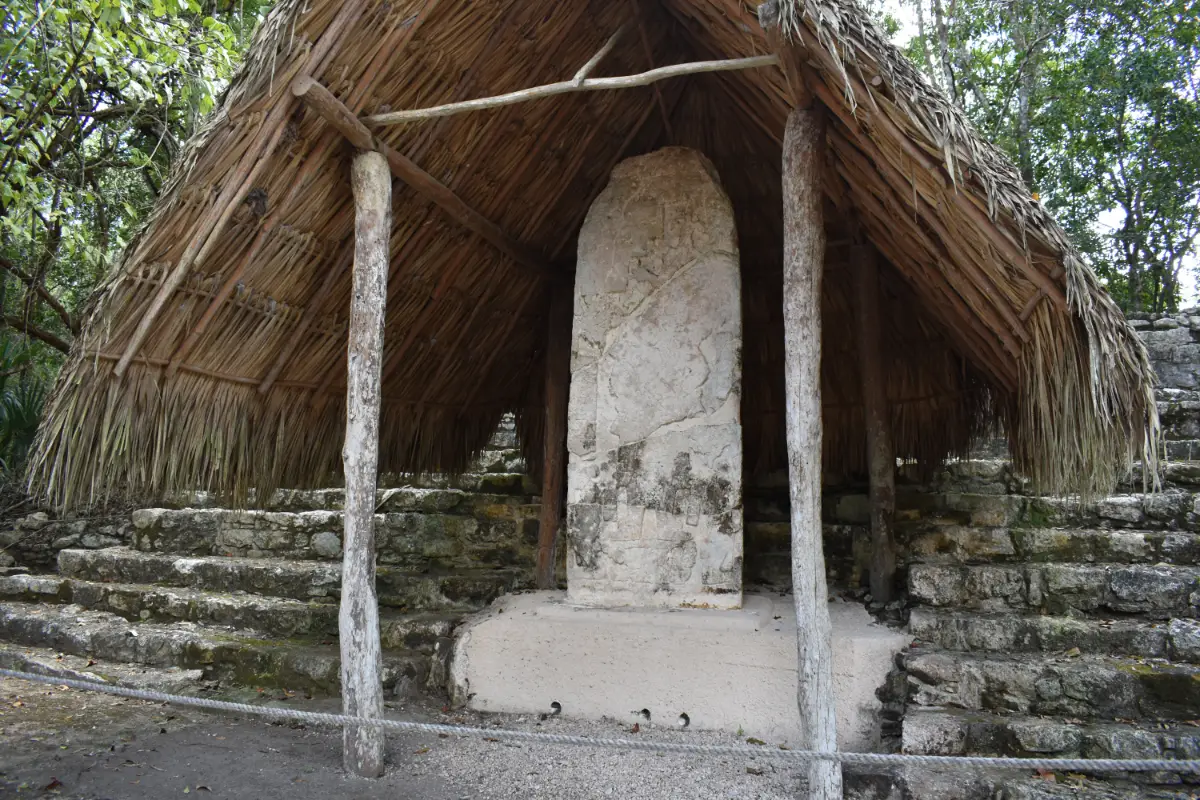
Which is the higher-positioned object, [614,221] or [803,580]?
[614,221]

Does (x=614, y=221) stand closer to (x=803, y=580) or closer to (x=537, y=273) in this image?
(x=537, y=273)

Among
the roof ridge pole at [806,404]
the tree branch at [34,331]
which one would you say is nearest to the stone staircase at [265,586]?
the tree branch at [34,331]

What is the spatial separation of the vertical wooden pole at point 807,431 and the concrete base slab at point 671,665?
37 cm

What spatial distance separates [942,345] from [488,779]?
280 cm

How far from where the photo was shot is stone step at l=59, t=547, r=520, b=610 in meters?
4.36

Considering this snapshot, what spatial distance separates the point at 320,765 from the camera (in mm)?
2965

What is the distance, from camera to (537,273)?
14.6ft

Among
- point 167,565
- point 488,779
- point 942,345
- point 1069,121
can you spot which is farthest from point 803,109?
point 1069,121

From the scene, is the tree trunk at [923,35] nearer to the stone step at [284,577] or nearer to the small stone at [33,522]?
the stone step at [284,577]

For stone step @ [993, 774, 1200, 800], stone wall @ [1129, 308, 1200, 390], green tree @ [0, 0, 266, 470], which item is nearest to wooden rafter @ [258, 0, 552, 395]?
green tree @ [0, 0, 266, 470]

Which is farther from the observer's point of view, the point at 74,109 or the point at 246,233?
the point at 74,109

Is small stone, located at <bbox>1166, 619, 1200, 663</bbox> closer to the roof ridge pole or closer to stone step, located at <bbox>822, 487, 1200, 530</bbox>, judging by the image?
stone step, located at <bbox>822, 487, 1200, 530</bbox>

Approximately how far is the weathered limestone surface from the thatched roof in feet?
1.57

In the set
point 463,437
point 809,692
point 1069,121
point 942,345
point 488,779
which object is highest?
point 1069,121
